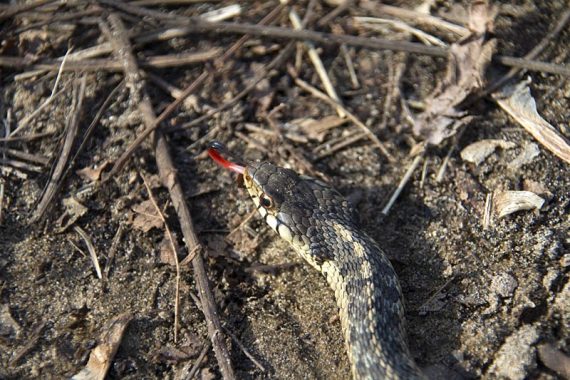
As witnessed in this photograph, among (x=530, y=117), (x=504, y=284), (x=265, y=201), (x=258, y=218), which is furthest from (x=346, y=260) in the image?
(x=530, y=117)

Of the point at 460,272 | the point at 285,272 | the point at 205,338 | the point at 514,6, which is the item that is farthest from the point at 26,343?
the point at 514,6

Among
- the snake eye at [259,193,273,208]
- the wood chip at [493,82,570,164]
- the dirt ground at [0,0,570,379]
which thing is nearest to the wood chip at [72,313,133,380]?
the dirt ground at [0,0,570,379]

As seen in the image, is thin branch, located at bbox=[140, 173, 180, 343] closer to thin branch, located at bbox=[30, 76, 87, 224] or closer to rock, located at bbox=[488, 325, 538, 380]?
thin branch, located at bbox=[30, 76, 87, 224]

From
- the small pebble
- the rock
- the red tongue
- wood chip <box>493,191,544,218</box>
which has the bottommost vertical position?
the rock

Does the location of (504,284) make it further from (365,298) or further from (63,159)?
Result: (63,159)

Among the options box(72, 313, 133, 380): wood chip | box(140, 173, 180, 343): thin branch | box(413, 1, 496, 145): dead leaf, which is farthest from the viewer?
box(413, 1, 496, 145): dead leaf

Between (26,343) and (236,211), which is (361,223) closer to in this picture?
(236,211)

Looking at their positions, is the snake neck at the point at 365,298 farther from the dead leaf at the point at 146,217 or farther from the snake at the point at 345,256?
the dead leaf at the point at 146,217

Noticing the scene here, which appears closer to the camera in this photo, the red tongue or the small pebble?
the small pebble

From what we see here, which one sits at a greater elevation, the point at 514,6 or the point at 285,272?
the point at 514,6
